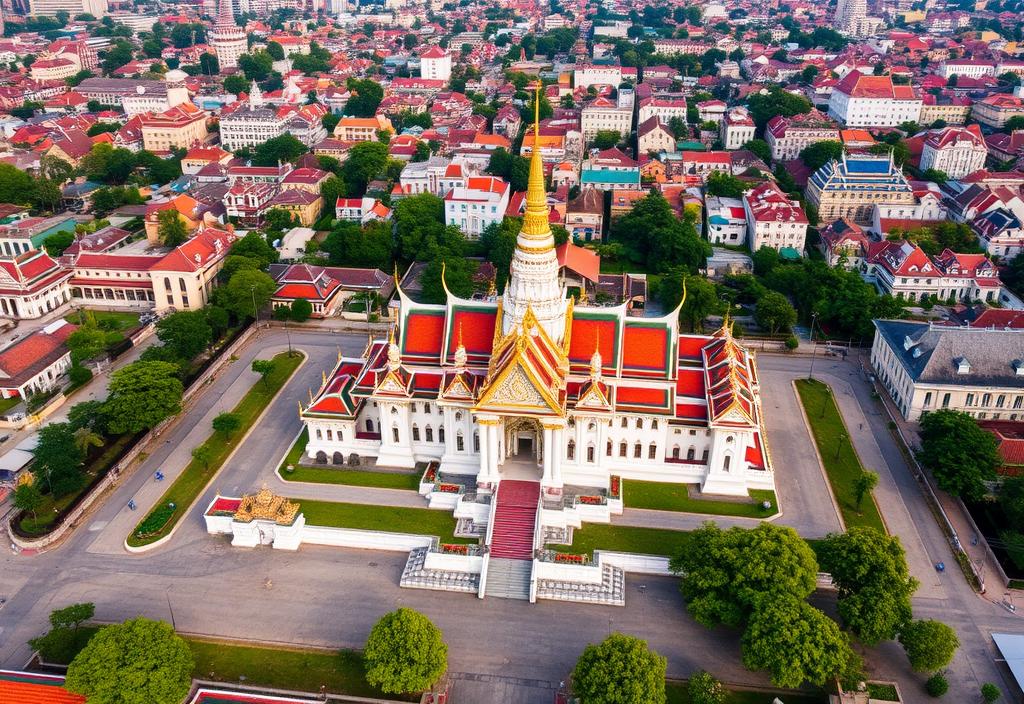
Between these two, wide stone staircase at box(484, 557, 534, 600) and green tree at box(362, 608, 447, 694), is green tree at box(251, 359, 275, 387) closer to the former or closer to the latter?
wide stone staircase at box(484, 557, 534, 600)

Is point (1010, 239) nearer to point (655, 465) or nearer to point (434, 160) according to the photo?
point (655, 465)

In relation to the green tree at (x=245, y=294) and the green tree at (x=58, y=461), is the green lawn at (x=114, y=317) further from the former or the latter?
the green tree at (x=58, y=461)

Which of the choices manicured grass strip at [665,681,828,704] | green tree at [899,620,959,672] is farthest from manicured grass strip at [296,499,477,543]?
green tree at [899,620,959,672]

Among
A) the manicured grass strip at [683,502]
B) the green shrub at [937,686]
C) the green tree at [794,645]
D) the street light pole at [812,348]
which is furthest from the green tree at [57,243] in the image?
the green shrub at [937,686]

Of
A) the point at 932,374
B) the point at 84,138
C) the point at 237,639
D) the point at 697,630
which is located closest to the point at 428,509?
the point at 237,639

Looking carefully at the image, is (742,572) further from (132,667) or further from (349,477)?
(132,667)

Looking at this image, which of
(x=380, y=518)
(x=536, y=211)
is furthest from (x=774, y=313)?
(x=380, y=518)
